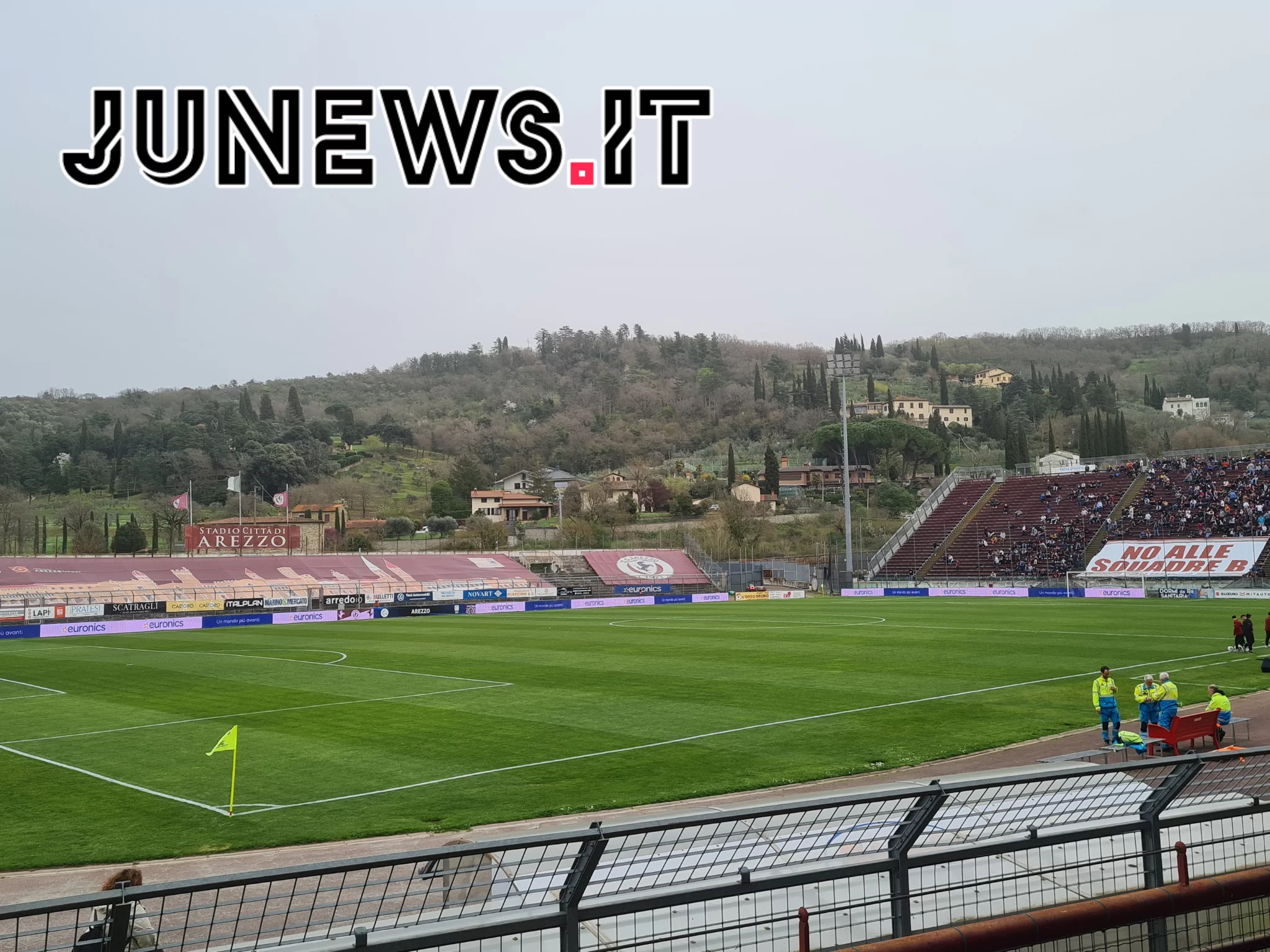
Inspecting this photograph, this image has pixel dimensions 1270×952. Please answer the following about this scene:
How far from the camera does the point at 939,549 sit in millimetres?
79125

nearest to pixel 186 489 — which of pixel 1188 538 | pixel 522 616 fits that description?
pixel 522 616

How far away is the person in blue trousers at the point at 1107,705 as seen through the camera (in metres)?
18.2

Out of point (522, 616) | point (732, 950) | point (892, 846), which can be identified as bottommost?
point (522, 616)

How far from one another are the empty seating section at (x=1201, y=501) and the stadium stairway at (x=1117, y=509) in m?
0.31

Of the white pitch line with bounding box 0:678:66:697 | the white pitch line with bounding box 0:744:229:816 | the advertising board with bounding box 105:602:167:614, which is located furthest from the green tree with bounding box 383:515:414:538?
the white pitch line with bounding box 0:744:229:816

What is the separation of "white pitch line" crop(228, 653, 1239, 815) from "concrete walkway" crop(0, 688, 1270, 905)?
2.52 metres

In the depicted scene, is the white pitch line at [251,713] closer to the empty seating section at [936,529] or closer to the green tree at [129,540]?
the empty seating section at [936,529]

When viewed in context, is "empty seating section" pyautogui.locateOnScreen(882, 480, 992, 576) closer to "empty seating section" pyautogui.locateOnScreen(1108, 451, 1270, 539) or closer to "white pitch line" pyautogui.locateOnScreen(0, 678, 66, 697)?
"empty seating section" pyautogui.locateOnScreen(1108, 451, 1270, 539)

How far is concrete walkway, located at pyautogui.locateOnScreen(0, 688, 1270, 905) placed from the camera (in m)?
12.6

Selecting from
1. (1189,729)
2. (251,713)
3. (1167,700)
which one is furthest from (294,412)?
(1189,729)

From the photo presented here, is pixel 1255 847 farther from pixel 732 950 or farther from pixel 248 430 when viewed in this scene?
pixel 248 430

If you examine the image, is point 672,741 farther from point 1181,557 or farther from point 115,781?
point 1181,557

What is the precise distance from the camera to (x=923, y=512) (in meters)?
86.9

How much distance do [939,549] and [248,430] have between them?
10522 cm
